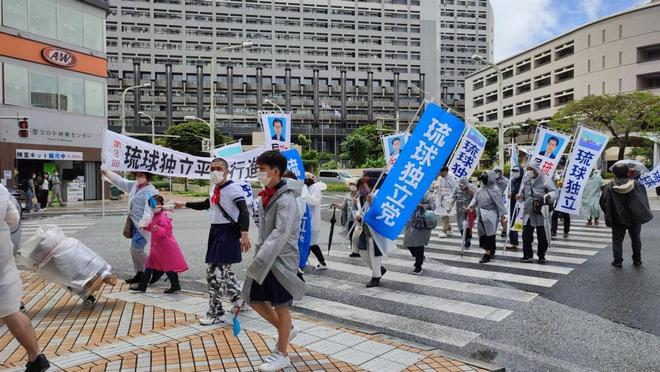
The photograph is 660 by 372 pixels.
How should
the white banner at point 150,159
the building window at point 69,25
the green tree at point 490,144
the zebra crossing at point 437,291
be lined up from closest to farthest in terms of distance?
1. the zebra crossing at point 437,291
2. the white banner at point 150,159
3. the building window at point 69,25
4. the green tree at point 490,144

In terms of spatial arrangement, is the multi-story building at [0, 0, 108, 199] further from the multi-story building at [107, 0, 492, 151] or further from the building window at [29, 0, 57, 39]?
the multi-story building at [107, 0, 492, 151]

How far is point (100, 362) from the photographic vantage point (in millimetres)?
3971

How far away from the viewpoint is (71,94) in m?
27.8

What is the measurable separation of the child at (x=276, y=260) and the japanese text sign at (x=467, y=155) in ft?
29.2

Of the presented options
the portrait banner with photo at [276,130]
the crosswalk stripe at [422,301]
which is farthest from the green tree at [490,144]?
the crosswalk stripe at [422,301]

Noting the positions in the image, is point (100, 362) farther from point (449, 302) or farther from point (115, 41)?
point (115, 41)

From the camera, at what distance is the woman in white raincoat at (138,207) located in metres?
6.66

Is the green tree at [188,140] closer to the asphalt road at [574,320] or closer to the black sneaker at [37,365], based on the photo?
the asphalt road at [574,320]

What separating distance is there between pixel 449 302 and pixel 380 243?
1.25 meters

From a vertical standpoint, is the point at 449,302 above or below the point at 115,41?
below

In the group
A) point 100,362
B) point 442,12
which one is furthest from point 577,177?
point 442,12

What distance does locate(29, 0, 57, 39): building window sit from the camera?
25656 mm

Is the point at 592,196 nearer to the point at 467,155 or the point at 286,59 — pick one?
the point at 467,155

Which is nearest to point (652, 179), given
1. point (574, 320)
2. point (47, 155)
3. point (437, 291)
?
point (437, 291)
